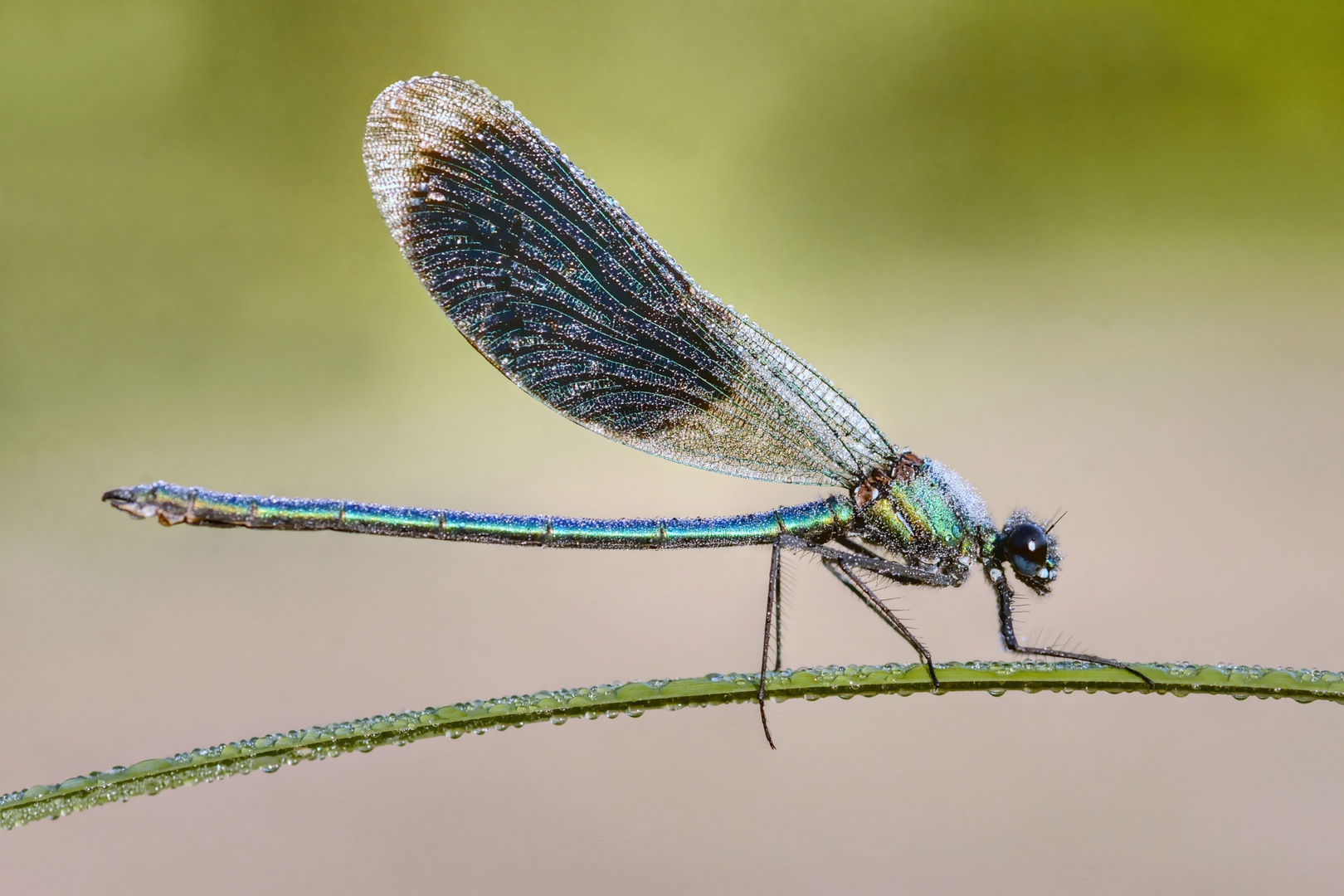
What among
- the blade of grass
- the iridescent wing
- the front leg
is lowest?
the blade of grass

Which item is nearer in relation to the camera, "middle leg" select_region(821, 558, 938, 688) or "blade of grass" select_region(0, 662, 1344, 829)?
"blade of grass" select_region(0, 662, 1344, 829)

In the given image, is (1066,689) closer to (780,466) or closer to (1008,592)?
(1008,592)

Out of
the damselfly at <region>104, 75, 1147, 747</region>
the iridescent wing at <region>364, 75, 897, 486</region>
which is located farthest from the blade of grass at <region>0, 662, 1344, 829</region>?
the iridescent wing at <region>364, 75, 897, 486</region>

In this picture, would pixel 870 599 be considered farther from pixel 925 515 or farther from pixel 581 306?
pixel 581 306

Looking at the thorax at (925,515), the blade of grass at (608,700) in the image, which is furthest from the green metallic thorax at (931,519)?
the blade of grass at (608,700)

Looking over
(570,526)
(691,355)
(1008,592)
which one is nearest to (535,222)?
(691,355)

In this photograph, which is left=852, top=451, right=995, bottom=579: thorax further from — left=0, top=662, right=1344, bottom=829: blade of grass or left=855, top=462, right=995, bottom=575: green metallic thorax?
left=0, top=662, right=1344, bottom=829: blade of grass
